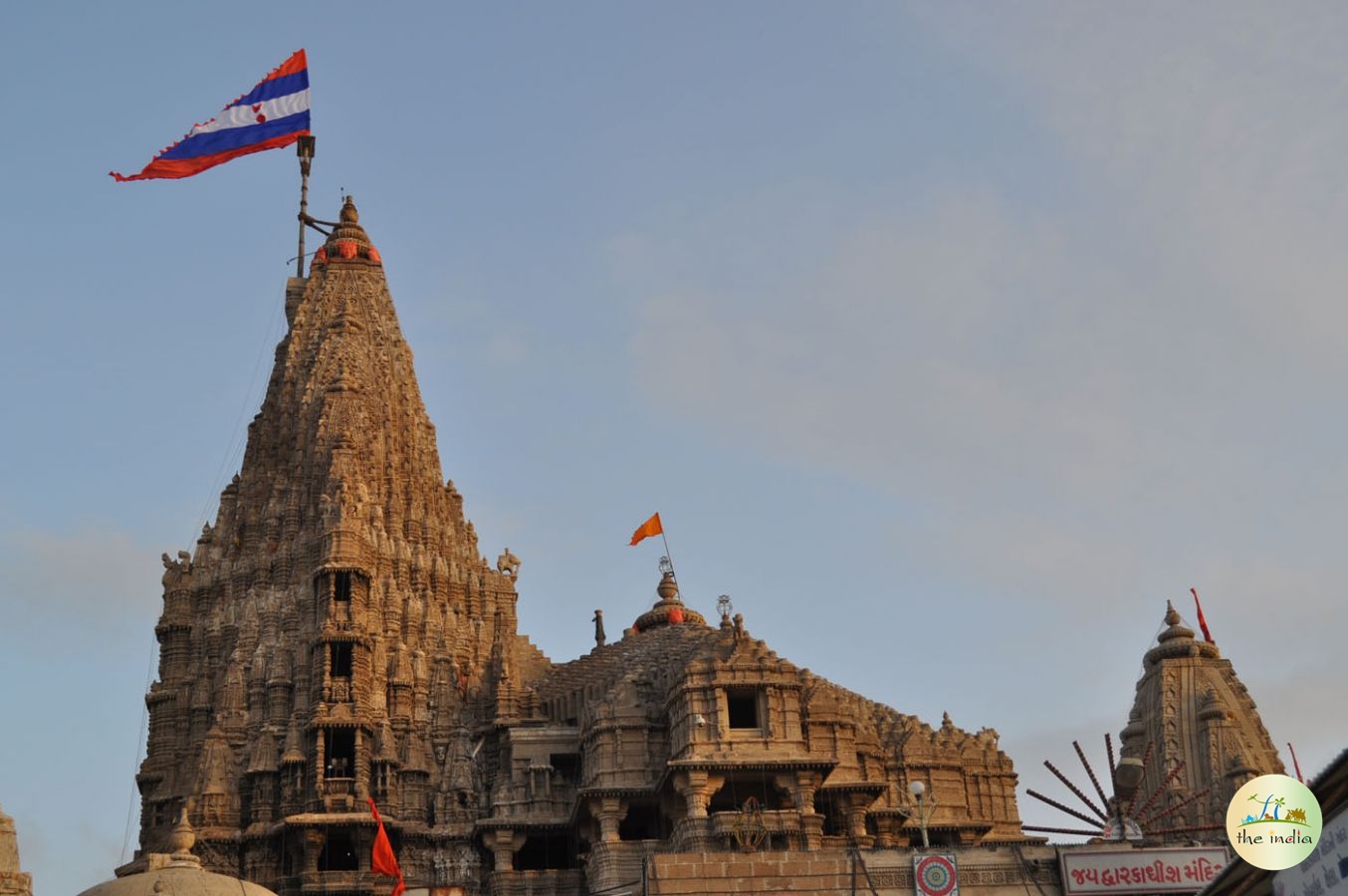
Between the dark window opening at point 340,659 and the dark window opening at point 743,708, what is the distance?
1699cm

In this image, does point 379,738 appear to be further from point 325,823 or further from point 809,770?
point 809,770

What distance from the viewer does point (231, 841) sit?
192ft

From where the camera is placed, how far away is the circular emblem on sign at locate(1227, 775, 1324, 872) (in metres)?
20.2

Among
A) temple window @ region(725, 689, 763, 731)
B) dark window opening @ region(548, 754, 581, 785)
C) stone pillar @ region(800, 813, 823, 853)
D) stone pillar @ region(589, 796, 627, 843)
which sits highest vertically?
temple window @ region(725, 689, 763, 731)

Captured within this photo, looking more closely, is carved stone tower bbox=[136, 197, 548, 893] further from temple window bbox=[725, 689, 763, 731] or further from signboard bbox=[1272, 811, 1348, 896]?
signboard bbox=[1272, 811, 1348, 896]

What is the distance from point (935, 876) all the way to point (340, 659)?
3274cm

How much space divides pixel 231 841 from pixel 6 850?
103 ft

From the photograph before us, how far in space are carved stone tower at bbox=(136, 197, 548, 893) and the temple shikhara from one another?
0.12 metres

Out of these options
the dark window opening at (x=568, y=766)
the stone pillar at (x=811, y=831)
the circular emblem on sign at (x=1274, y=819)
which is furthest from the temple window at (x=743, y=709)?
the circular emblem on sign at (x=1274, y=819)

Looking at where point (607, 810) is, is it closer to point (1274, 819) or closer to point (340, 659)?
point (340, 659)

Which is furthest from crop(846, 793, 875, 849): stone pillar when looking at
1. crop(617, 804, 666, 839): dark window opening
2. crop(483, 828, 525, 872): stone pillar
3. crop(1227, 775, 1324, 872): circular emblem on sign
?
crop(1227, 775, 1324, 872): circular emblem on sign

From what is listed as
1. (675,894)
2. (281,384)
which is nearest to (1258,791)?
(675,894)

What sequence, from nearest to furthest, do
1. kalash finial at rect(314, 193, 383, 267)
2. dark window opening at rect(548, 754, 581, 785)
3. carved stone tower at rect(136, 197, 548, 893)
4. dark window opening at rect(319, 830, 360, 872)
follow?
carved stone tower at rect(136, 197, 548, 893) → dark window opening at rect(319, 830, 360, 872) → dark window opening at rect(548, 754, 581, 785) → kalash finial at rect(314, 193, 383, 267)

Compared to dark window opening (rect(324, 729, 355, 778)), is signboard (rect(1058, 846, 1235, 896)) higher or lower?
lower
